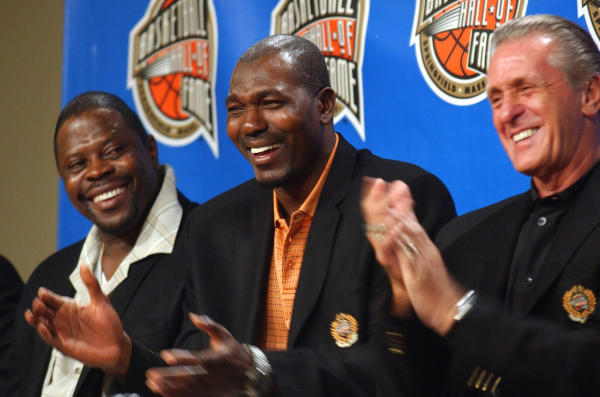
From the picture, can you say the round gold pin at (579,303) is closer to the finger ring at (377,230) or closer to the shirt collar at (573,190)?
the shirt collar at (573,190)

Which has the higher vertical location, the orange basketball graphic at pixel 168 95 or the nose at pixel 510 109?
the nose at pixel 510 109

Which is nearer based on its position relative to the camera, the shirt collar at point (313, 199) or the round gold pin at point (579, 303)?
the round gold pin at point (579, 303)

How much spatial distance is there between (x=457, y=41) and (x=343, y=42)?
467 mm

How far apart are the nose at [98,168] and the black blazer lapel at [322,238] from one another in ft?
2.87

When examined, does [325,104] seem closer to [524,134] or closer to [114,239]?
[524,134]

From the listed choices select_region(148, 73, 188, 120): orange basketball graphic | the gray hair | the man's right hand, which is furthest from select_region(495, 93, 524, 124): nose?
select_region(148, 73, 188, 120): orange basketball graphic

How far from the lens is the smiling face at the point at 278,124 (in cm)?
249

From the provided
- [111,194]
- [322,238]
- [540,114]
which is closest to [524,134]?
[540,114]

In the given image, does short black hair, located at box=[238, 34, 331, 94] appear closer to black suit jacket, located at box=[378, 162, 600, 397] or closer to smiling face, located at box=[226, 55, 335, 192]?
smiling face, located at box=[226, 55, 335, 192]

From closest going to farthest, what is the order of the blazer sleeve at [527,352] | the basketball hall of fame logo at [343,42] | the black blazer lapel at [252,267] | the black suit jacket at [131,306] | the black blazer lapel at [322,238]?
the blazer sleeve at [527,352]
the black blazer lapel at [322,238]
the black blazer lapel at [252,267]
the black suit jacket at [131,306]
the basketball hall of fame logo at [343,42]

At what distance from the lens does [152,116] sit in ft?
11.9

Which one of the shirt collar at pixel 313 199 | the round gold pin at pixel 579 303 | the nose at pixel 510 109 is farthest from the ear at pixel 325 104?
the round gold pin at pixel 579 303

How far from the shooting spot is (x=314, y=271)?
7.72ft

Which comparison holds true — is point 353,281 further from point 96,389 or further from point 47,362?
point 47,362
